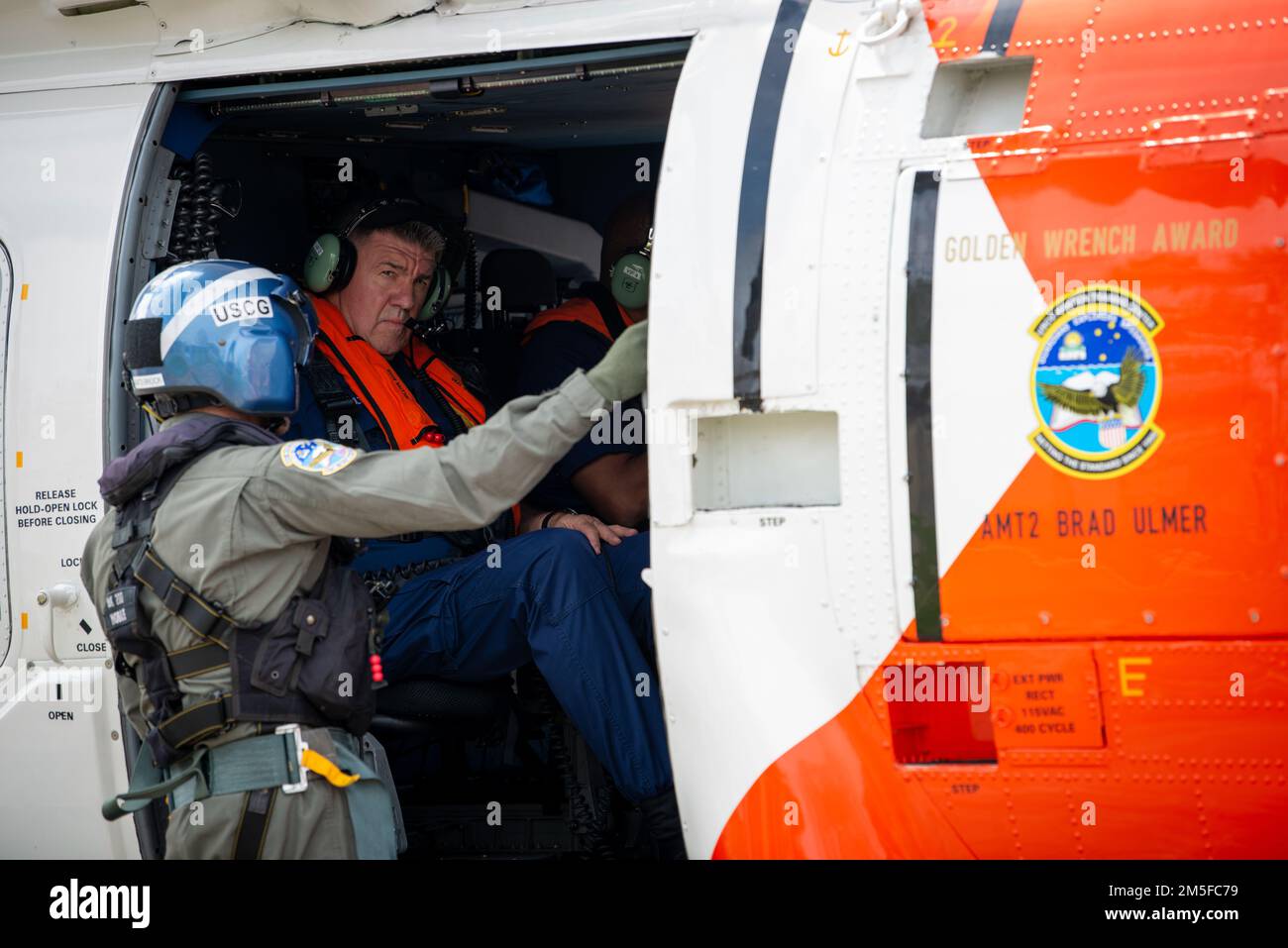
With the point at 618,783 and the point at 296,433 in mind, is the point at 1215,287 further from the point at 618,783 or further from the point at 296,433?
the point at 296,433

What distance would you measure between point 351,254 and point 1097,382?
2.56m

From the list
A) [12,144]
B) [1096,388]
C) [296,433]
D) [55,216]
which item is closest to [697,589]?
[1096,388]

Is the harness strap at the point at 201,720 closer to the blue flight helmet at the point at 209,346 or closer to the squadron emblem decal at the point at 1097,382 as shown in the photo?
the blue flight helmet at the point at 209,346

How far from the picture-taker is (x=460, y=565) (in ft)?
12.6

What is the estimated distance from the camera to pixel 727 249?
291 cm

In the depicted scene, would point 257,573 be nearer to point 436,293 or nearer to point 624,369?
point 624,369

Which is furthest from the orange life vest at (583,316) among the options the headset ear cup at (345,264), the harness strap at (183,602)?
the harness strap at (183,602)

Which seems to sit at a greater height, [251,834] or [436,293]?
[436,293]

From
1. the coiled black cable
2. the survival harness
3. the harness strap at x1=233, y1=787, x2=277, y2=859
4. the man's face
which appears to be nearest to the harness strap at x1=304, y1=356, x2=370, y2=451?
Result: the man's face

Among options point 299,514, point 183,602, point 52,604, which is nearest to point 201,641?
point 183,602

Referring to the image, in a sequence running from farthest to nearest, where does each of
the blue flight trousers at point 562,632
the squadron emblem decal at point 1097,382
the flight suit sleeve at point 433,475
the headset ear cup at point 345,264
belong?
the headset ear cup at point 345,264
the blue flight trousers at point 562,632
the flight suit sleeve at point 433,475
the squadron emblem decal at point 1097,382

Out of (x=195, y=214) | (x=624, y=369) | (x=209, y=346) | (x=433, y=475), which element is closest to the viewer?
(x=433, y=475)

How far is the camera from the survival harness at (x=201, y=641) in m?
2.98

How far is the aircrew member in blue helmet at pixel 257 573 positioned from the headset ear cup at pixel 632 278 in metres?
1.20
